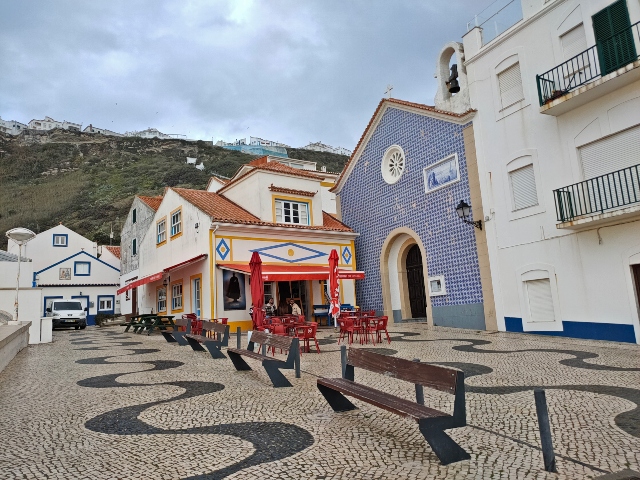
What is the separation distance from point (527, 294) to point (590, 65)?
629 centimetres

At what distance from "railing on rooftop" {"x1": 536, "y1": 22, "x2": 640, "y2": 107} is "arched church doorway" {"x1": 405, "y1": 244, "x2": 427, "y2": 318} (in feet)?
26.1

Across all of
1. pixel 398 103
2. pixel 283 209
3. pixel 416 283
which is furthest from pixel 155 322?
pixel 398 103

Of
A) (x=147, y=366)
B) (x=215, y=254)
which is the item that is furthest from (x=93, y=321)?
(x=147, y=366)

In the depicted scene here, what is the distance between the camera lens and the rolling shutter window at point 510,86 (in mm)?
13516

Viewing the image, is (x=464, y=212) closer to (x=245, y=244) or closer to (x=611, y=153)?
(x=611, y=153)

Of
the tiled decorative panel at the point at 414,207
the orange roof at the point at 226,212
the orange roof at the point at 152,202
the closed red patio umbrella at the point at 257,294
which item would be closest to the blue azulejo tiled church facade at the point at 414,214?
the tiled decorative panel at the point at 414,207

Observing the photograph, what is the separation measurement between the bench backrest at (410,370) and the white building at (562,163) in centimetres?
853

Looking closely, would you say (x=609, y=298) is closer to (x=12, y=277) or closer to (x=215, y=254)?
(x=215, y=254)

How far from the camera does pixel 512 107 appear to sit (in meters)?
13.6

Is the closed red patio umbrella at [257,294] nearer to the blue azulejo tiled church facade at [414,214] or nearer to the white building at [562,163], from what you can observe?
the blue azulejo tiled church facade at [414,214]

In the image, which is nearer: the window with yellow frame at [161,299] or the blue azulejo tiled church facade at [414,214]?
the blue azulejo tiled church facade at [414,214]

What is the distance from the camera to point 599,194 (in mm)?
10938

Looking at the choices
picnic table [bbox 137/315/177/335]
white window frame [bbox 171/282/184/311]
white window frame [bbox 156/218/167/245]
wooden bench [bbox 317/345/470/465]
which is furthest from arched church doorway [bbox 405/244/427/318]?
wooden bench [bbox 317/345/470/465]

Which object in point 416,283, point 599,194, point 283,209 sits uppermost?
point 283,209
